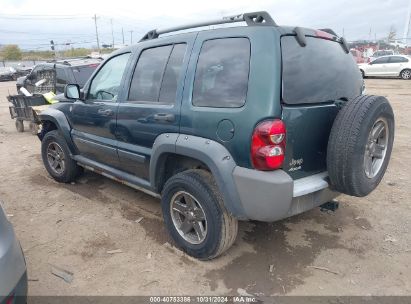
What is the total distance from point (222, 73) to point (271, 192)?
101 cm

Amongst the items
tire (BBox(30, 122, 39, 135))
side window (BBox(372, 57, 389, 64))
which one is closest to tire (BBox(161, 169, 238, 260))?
tire (BBox(30, 122, 39, 135))

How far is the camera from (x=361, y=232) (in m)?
3.48

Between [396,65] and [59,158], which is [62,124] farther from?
[396,65]

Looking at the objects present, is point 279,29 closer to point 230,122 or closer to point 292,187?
point 230,122

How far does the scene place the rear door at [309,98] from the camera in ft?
8.34

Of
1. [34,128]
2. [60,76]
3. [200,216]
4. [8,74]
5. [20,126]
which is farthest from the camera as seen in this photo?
[8,74]

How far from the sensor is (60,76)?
827cm

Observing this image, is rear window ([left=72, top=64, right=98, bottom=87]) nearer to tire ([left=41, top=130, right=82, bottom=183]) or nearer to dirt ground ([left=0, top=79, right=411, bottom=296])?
tire ([left=41, top=130, right=82, bottom=183])

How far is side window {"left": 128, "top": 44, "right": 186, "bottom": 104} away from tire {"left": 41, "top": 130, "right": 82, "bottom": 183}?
174cm

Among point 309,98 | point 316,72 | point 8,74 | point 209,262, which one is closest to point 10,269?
point 209,262

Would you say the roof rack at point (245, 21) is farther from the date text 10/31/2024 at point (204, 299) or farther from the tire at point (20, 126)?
the tire at point (20, 126)

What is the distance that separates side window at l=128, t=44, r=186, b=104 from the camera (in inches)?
122

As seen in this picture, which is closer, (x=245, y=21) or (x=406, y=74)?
(x=245, y=21)

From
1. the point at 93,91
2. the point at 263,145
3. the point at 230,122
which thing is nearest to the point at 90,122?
the point at 93,91
